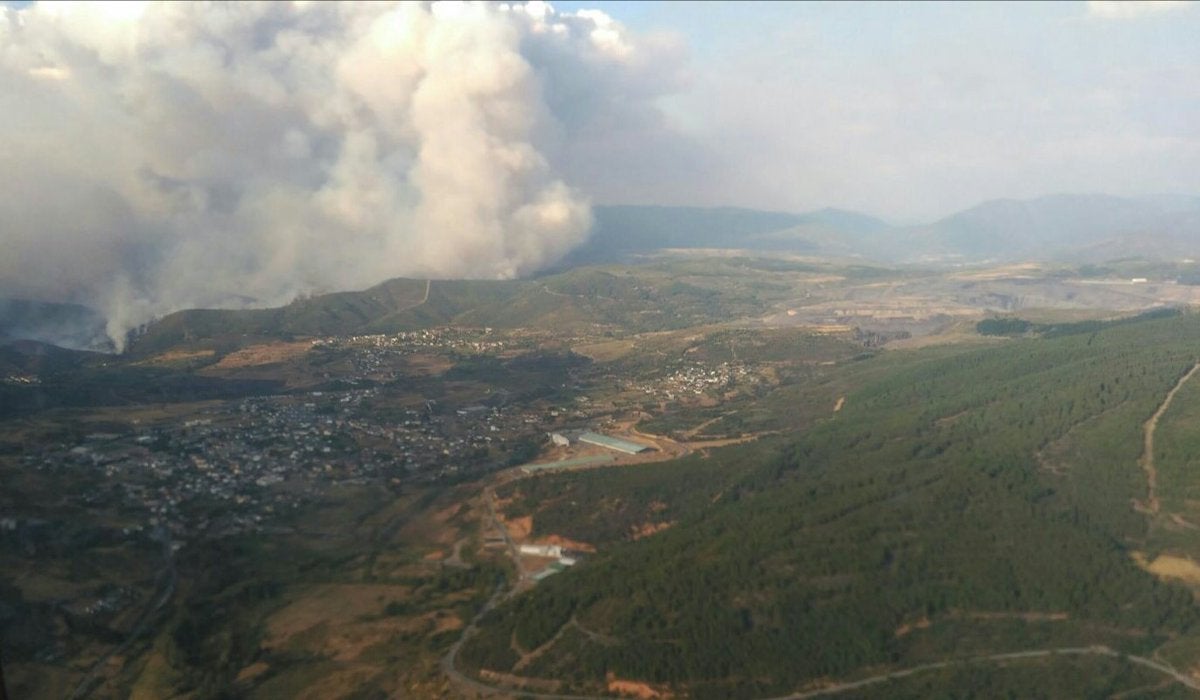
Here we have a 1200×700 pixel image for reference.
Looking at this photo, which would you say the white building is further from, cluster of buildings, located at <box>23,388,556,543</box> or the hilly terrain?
cluster of buildings, located at <box>23,388,556,543</box>

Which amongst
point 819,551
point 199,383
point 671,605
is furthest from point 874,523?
point 199,383

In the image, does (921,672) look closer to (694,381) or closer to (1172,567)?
(1172,567)

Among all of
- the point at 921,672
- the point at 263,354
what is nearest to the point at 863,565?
the point at 921,672

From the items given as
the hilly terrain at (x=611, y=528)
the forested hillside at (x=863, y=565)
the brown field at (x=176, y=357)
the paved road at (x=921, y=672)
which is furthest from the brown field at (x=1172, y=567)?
the brown field at (x=176, y=357)

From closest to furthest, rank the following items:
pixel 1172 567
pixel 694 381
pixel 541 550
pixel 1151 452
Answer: pixel 1172 567 < pixel 541 550 < pixel 1151 452 < pixel 694 381

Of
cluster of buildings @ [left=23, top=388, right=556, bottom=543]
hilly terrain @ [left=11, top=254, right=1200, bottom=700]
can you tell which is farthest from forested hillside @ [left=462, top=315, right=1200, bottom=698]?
cluster of buildings @ [left=23, top=388, right=556, bottom=543]

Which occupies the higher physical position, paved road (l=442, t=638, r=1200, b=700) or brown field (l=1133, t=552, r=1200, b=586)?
brown field (l=1133, t=552, r=1200, b=586)

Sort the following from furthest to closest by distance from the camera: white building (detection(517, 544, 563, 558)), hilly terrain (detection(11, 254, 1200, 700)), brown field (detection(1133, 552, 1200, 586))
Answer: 1. white building (detection(517, 544, 563, 558))
2. brown field (detection(1133, 552, 1200, 586))
3. hilly terrain (detection(11, 254, 1200, 700))

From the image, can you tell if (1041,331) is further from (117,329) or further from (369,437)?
(117,329)
